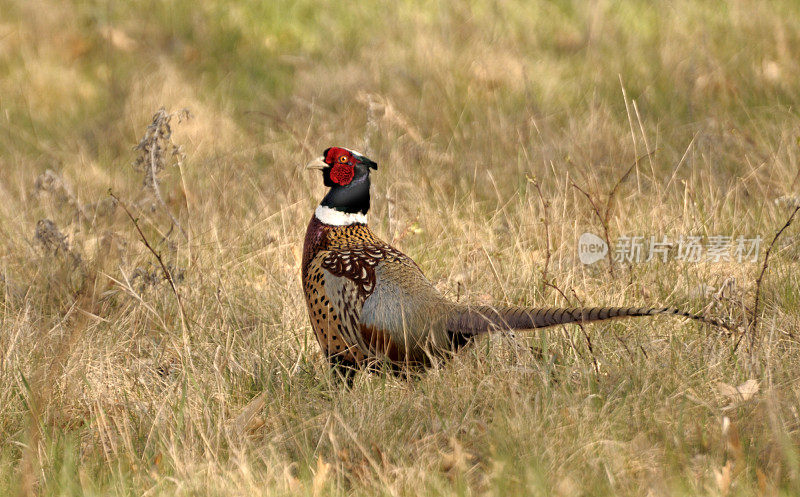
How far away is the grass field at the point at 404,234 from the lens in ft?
8.95

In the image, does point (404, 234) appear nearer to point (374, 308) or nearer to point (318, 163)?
point (318, 163)

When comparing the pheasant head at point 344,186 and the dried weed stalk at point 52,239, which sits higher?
the pheasant head at point 344,186

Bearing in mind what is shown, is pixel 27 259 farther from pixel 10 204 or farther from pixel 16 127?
pixel 16 127

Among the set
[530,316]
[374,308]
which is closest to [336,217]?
[374,308]

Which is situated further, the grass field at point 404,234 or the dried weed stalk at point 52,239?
the dried weed stalk at point 52,239

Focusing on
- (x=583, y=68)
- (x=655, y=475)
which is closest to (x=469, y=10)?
(x=583, y=68)

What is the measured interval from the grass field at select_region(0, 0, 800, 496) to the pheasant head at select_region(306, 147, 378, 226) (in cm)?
50

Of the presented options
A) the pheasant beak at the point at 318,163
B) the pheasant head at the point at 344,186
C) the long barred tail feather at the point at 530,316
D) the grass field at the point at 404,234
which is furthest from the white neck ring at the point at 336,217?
the long barred tail feather at the point at 530,316

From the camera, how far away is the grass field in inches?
107

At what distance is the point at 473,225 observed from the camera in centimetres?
499

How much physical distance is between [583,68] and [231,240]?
3477 mm

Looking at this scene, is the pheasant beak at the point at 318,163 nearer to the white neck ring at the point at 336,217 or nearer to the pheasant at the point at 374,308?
the pheasant at the point at 374,308

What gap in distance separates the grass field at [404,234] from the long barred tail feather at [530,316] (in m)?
0.14

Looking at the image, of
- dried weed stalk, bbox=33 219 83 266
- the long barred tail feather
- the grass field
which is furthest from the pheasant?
dried weed stalk, bbox=33 219 83 266
